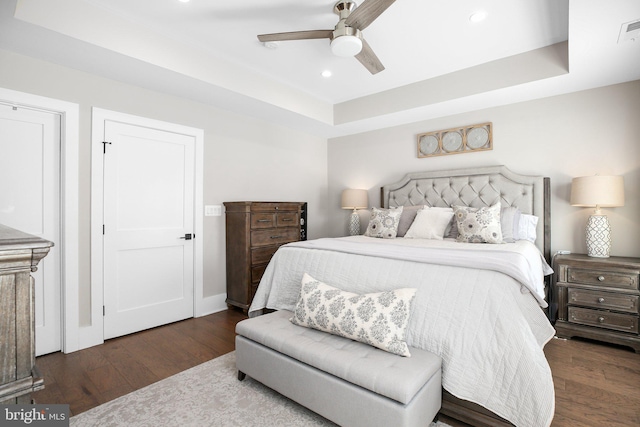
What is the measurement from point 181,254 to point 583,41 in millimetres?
3948

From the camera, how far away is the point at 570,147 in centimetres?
323

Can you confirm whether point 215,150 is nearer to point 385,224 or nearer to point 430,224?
point 385,224

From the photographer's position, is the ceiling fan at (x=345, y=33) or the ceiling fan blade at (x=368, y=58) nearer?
the ceiling fan at (x=345, y=33)

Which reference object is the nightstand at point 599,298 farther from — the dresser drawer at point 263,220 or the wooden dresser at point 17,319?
the wooden dresser at point 17,319

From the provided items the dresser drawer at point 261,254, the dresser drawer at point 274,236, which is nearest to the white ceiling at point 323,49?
the dresser drawer at point 274,236

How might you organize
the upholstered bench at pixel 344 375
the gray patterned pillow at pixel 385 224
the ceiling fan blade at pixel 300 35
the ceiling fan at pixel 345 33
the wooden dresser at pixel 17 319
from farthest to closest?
the gray patterned pillow at pixel 385 224 < the ceiling fan blade at pixel 300 35 < the ceiling fan at pixel 345 33 < the upholstered bench at pixel 344 375 < the wooden dresser at pixel 17 319

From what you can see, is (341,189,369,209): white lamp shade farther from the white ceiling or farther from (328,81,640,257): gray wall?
the white ceiling

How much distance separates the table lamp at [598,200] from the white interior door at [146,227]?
382cm

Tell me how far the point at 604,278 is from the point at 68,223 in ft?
14.9

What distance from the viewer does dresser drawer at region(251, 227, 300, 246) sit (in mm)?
3604

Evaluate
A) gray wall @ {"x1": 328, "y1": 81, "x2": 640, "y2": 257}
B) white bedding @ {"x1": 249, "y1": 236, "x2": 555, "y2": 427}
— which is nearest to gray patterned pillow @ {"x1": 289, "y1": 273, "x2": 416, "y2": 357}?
white bedding @ {"x1": 249, "y1": 236, "x2": 555, "y2": 427}

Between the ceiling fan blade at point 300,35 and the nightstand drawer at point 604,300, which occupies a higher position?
the ceiling fan blade at point 300,35

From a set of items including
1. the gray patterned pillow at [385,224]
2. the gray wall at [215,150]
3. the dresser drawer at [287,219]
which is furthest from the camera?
the dresser drawer at [287,219]

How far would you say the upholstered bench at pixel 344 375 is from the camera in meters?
1.42
